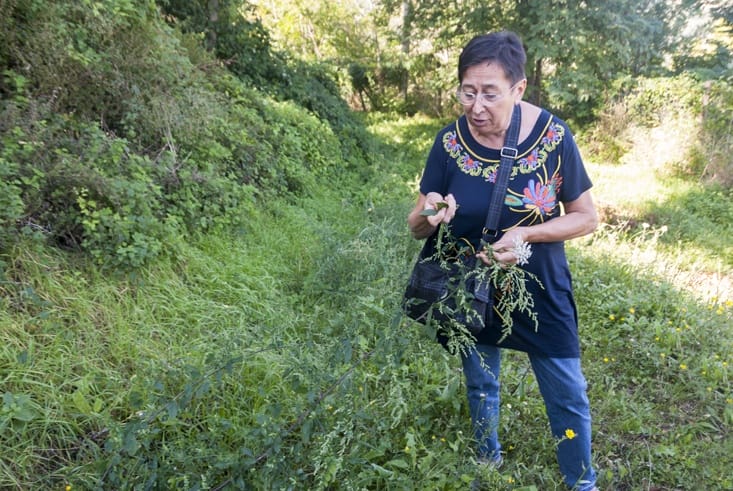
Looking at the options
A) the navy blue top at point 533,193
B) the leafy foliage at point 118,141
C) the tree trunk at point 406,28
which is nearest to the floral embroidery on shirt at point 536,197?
the navy blue top at point 533,193

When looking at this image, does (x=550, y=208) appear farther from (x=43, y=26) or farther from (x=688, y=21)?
(x=688, y=21)

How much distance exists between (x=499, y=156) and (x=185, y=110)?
3.42 m

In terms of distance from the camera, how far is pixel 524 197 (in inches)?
68.4

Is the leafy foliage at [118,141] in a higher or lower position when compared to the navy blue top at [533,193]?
lower

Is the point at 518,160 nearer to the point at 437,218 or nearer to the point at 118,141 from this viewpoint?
the point at 437,218

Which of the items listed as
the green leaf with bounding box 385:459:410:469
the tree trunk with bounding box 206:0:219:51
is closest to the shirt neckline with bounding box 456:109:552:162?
the green leaf with bounding box 385:459:410:469

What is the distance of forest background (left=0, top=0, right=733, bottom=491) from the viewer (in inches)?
76.4

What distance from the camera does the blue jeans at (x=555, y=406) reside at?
190cm

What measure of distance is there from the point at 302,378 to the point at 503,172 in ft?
3.69

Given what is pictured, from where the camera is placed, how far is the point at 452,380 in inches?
105

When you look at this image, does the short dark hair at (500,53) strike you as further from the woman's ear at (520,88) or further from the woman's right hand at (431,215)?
the woman's right hand at (431,215)

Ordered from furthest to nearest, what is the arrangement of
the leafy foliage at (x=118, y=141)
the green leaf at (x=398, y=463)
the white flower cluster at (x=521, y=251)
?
1. the leafy foliage at (x=118, y=141)
2. the green leaf at (x=398, y=463)
3. the white flower cluster at (x=521, y=251)

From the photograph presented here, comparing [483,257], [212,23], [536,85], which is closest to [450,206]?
[483,257]

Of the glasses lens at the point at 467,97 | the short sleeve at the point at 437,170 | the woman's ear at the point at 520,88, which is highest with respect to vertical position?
the woman's ear at the point at 520,88
